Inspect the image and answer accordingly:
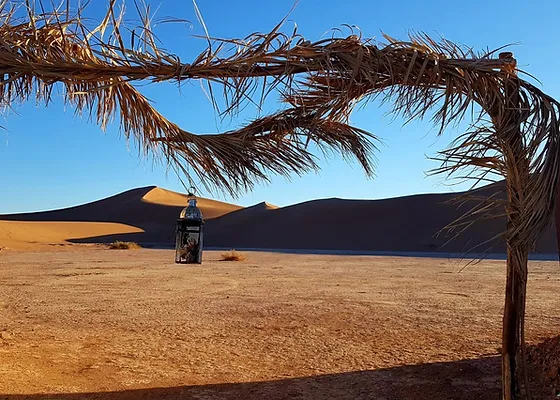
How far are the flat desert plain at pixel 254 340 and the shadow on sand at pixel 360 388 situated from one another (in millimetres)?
11

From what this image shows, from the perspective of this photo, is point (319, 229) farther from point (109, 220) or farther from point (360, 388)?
point (360, 388)

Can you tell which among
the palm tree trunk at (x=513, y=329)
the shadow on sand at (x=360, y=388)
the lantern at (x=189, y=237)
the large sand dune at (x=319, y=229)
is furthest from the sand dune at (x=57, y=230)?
the palm tree trunk at (x=513, y=329)

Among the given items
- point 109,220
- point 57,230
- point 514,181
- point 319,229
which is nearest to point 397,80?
point 514,181

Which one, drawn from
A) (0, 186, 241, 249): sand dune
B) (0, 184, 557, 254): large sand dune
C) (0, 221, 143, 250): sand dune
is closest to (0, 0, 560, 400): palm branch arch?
(0, 186, 241, 249): sand dune

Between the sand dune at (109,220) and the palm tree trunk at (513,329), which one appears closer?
the palm tree trunk at (513,329)

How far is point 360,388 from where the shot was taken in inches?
239

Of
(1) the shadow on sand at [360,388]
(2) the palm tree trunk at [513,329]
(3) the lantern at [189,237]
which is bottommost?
(1) the shadow on sand at [360,388]

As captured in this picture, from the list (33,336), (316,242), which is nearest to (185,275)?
(33,336)

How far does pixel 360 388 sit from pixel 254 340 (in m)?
2.30

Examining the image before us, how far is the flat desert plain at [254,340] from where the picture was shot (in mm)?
6043

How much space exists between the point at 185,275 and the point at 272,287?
3998 millimetres

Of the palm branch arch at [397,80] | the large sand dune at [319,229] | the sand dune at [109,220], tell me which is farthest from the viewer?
the sand dune at [109,220]

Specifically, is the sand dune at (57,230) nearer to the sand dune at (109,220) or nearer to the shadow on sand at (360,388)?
the sand dune at (109,220)

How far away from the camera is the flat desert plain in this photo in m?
6.04
